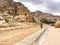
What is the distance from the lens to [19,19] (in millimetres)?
67625

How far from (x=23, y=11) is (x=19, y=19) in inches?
1211

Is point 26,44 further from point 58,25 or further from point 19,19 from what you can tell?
point 19,19

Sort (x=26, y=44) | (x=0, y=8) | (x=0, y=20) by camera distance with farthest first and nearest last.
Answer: (x=0, y=8), (x=0, y=20), (x=26, y=44)

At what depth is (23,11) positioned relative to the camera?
322 feet

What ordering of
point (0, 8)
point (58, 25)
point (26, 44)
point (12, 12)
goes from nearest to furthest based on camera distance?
point (26, 44) → point (58, 25) → point (0, 8) → point (12, 12)

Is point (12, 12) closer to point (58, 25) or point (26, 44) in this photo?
point (58, 25)

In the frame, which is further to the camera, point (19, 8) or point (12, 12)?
point (19, 8)

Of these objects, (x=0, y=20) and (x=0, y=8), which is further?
(x=0, y=8)

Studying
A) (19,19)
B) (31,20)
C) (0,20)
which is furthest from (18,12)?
(0,20)

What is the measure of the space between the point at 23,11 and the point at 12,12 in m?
10.4

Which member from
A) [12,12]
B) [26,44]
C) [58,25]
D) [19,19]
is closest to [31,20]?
[12,12]

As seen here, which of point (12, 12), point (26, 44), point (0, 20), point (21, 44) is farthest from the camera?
point (12, 12)

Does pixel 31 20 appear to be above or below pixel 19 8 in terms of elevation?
below

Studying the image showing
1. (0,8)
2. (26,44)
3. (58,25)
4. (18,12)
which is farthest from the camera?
(18,12)
